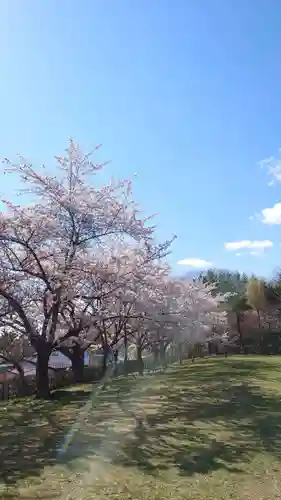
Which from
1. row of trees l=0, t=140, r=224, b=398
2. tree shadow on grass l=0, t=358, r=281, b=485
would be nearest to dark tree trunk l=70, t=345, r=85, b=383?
row of trees l=0, t=140, r=224, b=398

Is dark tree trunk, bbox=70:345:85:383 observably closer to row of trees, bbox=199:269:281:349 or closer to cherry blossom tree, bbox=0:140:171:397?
cherry blossom tree, bbox=0:140:171:397

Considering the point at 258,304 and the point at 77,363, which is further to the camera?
the point at 258,304

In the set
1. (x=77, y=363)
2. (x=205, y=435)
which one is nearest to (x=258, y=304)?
(x=77, y=363)

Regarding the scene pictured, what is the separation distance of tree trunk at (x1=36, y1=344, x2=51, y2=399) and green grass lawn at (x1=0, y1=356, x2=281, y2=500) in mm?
3797

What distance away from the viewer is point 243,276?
74.2 m

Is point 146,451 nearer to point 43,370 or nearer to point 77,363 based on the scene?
point 43,370

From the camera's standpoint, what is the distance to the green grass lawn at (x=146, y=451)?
4879mm

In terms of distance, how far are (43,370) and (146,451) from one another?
400 inches

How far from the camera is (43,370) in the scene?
16047 mm

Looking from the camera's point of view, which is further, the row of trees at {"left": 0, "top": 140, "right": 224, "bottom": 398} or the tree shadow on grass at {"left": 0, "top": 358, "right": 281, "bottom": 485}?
the row of trees at {"left": 0, "top": 140, "right": 224, "bottom": 398}

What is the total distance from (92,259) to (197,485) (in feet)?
37.3

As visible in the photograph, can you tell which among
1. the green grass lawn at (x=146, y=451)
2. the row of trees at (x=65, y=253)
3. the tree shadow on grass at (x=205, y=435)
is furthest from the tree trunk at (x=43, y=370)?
the tree shadow on grass at (x=205, y=435)

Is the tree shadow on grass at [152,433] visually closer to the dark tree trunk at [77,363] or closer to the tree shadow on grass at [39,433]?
the tree shadow on grass at [39,433]

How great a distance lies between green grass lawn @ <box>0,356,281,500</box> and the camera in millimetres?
4879
